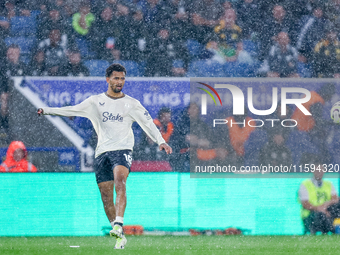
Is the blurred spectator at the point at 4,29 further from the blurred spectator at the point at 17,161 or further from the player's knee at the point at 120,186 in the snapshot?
the player's knee at the point at 120,186

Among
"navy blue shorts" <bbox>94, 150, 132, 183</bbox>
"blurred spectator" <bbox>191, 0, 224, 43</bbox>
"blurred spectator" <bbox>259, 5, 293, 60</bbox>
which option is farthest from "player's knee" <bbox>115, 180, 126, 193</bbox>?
"blurred spectator" <bbox>259, 5, 293, 60</bbox>

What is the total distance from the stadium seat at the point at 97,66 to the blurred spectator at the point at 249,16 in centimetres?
203

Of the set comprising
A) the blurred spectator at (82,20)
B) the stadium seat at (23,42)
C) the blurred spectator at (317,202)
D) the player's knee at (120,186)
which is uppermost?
the blurred spectator at (82,20)

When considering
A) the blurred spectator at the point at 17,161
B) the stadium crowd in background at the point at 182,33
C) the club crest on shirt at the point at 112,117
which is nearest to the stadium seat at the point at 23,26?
the stadium crowd in background at the point at 182,33

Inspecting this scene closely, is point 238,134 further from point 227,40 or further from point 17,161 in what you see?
point 17,161

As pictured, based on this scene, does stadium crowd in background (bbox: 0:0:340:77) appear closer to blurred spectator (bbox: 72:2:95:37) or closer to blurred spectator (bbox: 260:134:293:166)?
blurred spectator (bbox: 72:2:95:37)

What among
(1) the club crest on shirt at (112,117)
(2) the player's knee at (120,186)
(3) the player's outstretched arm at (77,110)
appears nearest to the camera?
(2) the player's knee at (120,186)

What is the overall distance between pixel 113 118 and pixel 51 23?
2.84 meters

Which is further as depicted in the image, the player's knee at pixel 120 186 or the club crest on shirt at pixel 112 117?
the club crest on shirt at pixel 112 117

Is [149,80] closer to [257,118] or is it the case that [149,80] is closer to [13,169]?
[257,118]

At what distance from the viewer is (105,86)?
6523 mm

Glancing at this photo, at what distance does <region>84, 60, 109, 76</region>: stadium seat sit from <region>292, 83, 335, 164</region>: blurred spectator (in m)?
2.58

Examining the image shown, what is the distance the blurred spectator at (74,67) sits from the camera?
6812mm

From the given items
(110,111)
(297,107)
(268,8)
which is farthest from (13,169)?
(268,8)
